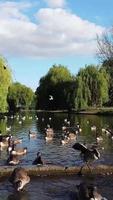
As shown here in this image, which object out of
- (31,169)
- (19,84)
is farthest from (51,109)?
(31,169)

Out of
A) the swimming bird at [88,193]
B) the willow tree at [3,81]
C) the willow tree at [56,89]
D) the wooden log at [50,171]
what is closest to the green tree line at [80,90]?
the willow tree at [56,89]

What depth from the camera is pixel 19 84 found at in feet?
459

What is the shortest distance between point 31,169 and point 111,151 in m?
12.0

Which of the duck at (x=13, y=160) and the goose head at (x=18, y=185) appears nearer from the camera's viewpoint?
the goose head at (x=18, y=185)

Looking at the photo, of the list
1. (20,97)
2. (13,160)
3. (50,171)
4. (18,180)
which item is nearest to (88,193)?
(18,180)

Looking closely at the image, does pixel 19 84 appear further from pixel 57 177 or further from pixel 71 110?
pixel 57 177

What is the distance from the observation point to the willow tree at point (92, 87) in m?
102

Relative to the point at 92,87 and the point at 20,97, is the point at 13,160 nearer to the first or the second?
the point at 92,87

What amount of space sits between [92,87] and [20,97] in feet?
98.1

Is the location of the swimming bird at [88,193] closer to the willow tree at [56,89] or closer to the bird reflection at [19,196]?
the bird reflection at [19,196]

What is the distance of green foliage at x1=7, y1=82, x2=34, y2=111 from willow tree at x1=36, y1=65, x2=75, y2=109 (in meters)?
7.53

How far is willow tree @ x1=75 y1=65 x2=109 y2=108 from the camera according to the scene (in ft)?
336

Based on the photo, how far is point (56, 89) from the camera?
4540 inches

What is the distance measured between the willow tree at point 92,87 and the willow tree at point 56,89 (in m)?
2.59
